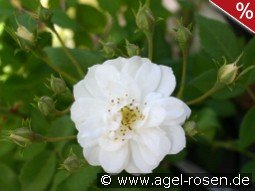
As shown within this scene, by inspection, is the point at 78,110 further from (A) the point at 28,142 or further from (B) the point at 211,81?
(B) the point at 211,81

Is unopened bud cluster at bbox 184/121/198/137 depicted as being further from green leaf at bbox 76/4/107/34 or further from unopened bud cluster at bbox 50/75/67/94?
green leaf at bbox 76/4/107/34

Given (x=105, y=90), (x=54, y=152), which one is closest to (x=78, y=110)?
(x=105, y=90)

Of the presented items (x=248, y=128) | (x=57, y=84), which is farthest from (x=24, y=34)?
(x=248, y=128)

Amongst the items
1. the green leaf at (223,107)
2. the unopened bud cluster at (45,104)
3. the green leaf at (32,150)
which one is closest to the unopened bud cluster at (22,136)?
the unopened bud cluster at (45,104)

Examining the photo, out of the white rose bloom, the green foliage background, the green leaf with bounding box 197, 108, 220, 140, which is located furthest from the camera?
the green leaf with bounding box 197, 108, 220, 140

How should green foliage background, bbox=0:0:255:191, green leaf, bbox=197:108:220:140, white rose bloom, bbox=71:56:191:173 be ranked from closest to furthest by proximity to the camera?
white rose bloom, bbox=71:56:191:173
green foliage background, bbox=0:0:255:191
green leaf, bbox=197:108:220:140

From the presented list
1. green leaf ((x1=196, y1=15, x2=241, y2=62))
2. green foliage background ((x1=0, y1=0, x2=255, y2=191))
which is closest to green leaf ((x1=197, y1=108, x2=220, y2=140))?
green foliage background ((x1=0, y1=0, x2=255, y2=191))

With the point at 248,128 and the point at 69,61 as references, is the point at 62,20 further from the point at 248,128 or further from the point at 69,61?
the point at 248,128

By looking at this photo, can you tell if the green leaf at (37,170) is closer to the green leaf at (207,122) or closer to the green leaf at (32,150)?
the green leaf at (32,150)
